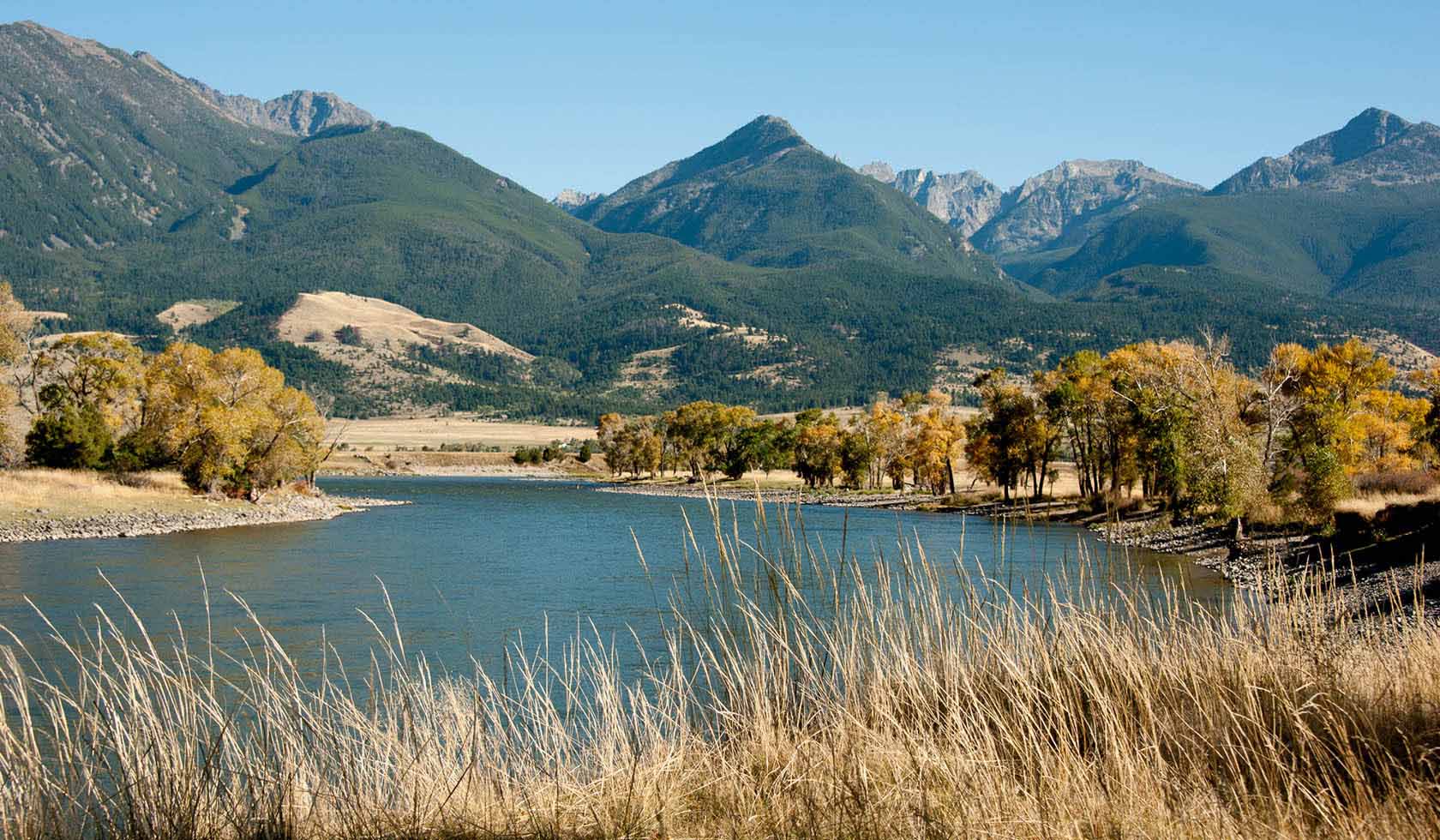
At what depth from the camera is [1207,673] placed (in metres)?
7.04

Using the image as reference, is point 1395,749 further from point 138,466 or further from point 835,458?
point 835,458

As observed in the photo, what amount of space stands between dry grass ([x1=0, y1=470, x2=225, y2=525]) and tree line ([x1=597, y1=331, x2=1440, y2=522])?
23.0 metres

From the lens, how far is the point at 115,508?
141ft

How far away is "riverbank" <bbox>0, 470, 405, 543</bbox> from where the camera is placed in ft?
124

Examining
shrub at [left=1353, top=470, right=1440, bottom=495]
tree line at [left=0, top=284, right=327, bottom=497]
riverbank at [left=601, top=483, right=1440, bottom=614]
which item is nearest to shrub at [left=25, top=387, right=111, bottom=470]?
tree line at [left=0, top=284, right=327, bottom=497]

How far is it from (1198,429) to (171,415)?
41.6 metres

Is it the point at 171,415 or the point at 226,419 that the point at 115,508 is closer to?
the point at 226,419

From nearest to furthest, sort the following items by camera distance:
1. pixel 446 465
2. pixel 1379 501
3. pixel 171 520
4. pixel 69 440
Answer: pixel 1379 501, pixel 171 520, pixel 69 440, pixel 446 465

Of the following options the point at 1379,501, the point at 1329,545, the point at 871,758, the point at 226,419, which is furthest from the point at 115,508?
the point at 871,758

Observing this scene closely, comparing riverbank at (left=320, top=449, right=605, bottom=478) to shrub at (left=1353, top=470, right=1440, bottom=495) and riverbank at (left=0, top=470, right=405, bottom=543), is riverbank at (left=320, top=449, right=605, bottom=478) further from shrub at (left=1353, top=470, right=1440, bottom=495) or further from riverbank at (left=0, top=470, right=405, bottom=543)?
shrub at (left=1353, top=470, right=1440, bottom=495)

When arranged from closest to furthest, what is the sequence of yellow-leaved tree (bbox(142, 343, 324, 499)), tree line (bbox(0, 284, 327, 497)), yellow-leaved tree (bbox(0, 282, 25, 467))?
yellow-leaved tree (bbox(0, 282, 25, 467)) → yellow-leaved tree (bbox(142, 343, 324, 499)) → tree line (bbox(0, 284, 327, 497))

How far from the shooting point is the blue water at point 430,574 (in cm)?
1988

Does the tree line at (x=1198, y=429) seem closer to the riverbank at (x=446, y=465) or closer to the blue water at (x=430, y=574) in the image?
the blue water at (x=430, y=574)

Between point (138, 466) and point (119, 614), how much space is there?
31.8 m
